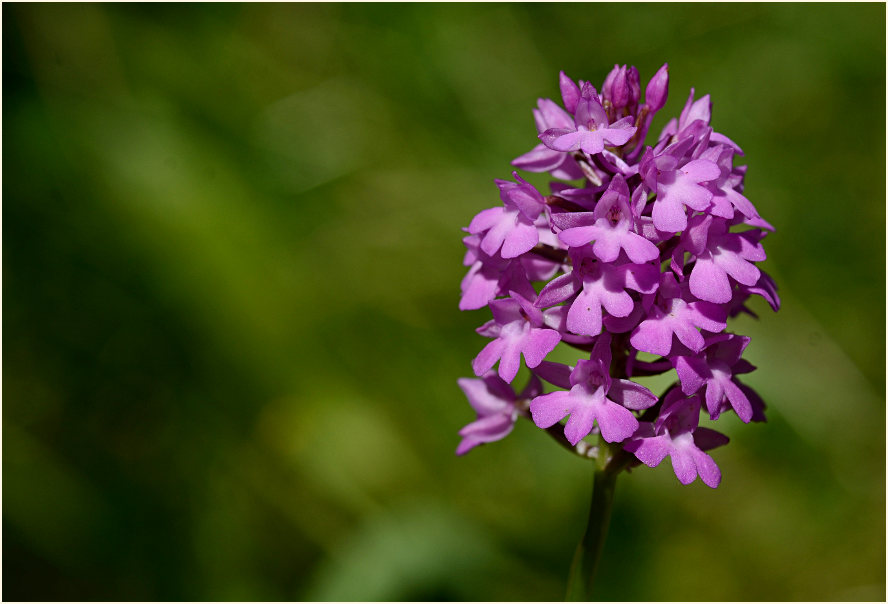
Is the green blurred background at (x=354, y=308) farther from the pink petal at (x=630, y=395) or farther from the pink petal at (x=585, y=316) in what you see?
the pink petal at (x=585, y=316)

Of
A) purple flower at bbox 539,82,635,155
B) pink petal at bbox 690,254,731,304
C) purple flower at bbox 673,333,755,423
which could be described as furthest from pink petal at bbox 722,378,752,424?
purple flower at bbox 539,82,635,155

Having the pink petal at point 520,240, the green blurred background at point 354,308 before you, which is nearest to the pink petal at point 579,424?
the pink petal at point 520,240

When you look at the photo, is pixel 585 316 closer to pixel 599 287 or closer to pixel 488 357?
pixel 599 287

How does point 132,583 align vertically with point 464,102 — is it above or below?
below

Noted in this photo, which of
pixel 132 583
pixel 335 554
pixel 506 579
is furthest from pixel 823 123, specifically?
pixel 132 583

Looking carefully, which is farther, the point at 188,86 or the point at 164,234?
the point at 188,86

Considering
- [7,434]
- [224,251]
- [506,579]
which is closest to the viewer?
[506,579]

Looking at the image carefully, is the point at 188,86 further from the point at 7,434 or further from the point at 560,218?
the point at 560,218
